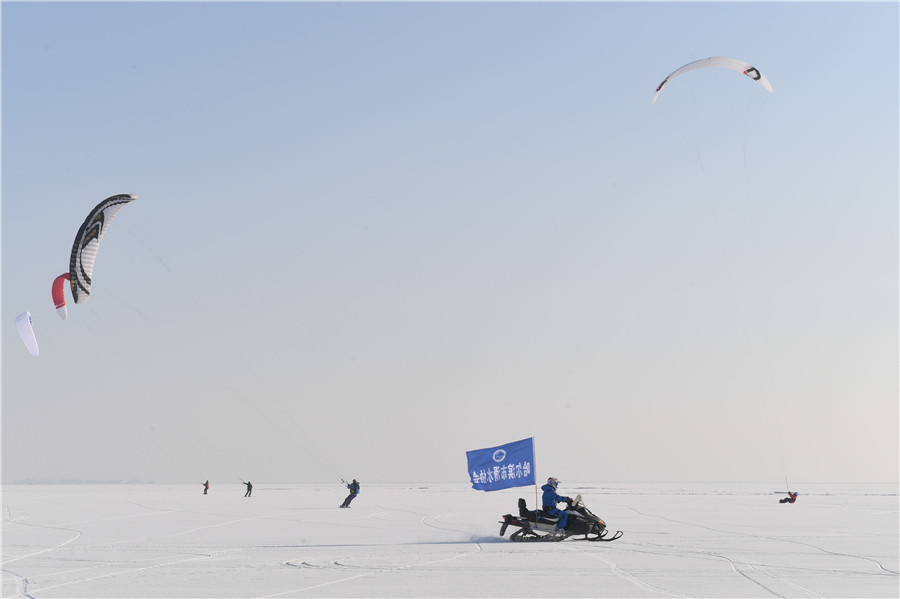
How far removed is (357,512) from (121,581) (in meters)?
19.0

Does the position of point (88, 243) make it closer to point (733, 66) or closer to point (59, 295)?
point (59, 295)

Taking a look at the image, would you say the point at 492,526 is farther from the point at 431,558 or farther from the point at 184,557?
the point at 184,557

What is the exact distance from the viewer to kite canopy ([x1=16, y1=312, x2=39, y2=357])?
1124 inches

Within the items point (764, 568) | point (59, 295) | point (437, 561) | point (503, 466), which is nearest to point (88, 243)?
point (59, 295)

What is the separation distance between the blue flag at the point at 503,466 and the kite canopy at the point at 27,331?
669 inches


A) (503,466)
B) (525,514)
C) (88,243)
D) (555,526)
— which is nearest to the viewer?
(555,526)

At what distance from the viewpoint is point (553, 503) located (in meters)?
17.8

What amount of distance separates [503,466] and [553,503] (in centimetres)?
225

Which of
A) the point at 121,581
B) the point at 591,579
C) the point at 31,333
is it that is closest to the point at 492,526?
the point at 591,579

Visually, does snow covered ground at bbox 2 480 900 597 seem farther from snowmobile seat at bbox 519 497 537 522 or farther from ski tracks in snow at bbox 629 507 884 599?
snowmobile seat at bbox 519 497 537 522

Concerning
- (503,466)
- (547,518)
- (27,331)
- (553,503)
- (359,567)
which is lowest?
(359,567)

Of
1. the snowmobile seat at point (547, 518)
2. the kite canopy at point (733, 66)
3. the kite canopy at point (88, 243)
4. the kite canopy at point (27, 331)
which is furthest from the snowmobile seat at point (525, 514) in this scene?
the kite canopy at point (27, 331)

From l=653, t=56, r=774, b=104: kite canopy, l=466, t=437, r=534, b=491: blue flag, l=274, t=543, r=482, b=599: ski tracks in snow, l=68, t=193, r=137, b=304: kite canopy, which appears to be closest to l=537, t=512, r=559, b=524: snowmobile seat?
l=466, t=437, r=534, b=491: blue flag

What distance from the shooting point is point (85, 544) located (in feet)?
56.4
